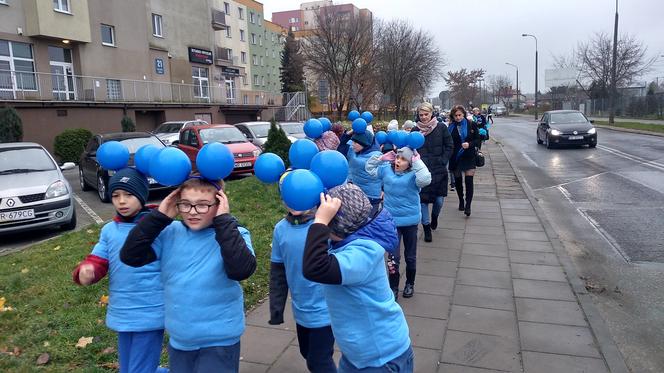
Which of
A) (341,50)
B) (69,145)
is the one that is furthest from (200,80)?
(69,145)

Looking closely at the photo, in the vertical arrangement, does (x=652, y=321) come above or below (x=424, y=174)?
below

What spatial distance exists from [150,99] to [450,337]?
94.9 ft

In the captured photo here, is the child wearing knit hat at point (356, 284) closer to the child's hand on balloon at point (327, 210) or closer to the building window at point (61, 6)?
the child's hand on balloon at point (327, 210)

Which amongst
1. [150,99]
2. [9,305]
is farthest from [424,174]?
[150,99]

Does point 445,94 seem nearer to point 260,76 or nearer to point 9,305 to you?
point 9,305

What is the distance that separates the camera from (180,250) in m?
2.50

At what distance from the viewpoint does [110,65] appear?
28.4 meters

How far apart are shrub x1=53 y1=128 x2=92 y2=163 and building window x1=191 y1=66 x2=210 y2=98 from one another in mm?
15029

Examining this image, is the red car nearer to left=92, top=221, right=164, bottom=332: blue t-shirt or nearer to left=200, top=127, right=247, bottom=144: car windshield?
left=200, top=127, right=247, bottom=144: car windshield

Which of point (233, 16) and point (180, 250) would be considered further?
point (233, 16)

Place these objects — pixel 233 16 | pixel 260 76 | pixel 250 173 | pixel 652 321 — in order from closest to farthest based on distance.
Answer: pixel 652 321, pixel 250 173, pixel 233 16, pixel 260 76

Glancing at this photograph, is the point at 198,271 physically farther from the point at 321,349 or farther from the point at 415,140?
the point at 415,140

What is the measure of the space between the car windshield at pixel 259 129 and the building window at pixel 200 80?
18.7 meters

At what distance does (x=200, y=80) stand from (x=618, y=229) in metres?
35.2
